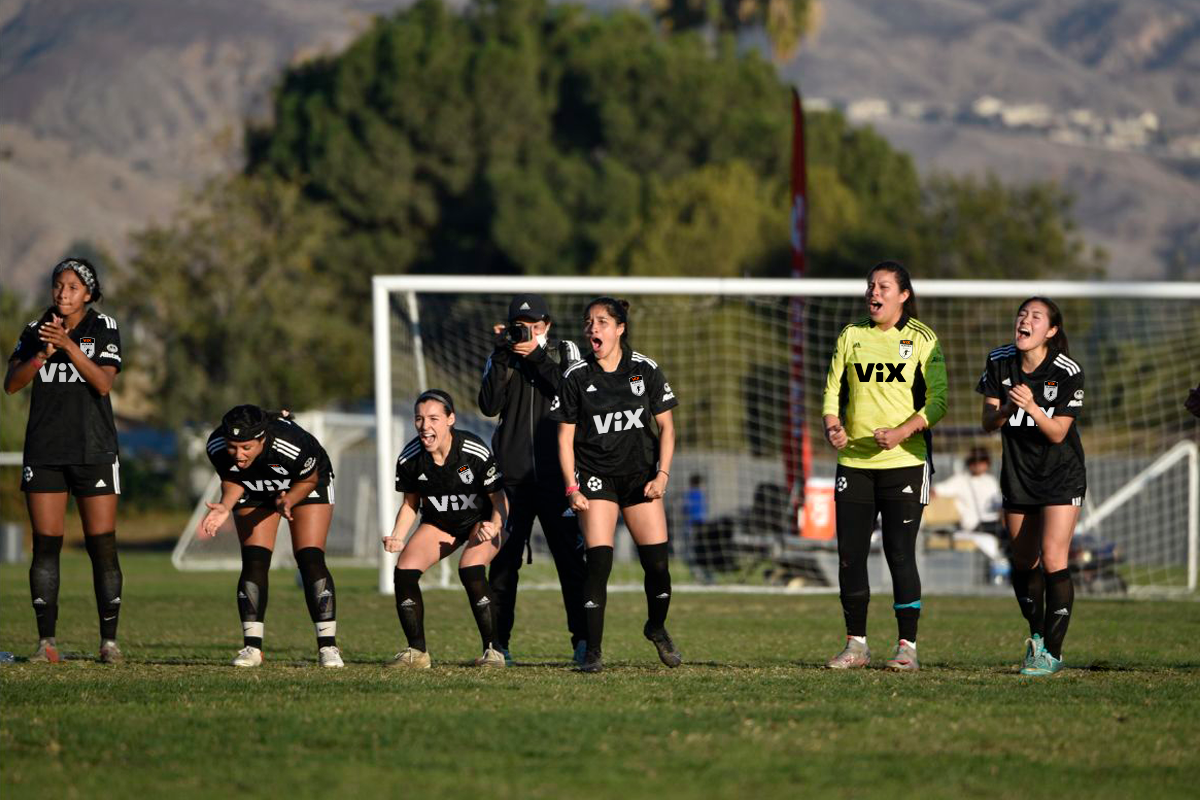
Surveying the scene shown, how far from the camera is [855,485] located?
9.02 meters

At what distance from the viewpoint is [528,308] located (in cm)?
965

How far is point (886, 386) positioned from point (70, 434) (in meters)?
4.58

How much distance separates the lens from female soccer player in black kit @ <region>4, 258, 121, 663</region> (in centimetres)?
941

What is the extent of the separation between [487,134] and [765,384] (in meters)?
31.3

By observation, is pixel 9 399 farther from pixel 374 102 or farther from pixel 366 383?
pixel 374 102

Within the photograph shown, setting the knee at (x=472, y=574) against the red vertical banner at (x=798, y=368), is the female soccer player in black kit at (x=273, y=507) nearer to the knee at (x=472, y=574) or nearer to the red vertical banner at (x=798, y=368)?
the knee at (x=472, y=574)

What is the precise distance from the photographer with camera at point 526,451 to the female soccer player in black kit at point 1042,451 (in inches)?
95.5

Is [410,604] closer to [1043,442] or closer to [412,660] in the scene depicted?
[412,660]

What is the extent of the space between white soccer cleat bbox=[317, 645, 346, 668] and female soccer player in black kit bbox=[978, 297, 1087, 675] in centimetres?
375

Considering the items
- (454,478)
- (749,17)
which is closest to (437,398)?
(454,478)

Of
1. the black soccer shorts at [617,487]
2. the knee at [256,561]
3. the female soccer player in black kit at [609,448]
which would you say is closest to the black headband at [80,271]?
the knee at [256,561]

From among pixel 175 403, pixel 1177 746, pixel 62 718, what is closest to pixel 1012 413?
pixel 1177 746

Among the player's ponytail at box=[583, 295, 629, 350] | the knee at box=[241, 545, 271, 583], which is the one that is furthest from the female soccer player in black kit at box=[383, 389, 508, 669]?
the player's ponytail at box=[583, 295, 629, 350]

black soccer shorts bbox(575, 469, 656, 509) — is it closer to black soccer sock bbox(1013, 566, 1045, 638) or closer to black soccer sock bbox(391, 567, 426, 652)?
black soccer sock bbox(391, 567, 426, 652)
